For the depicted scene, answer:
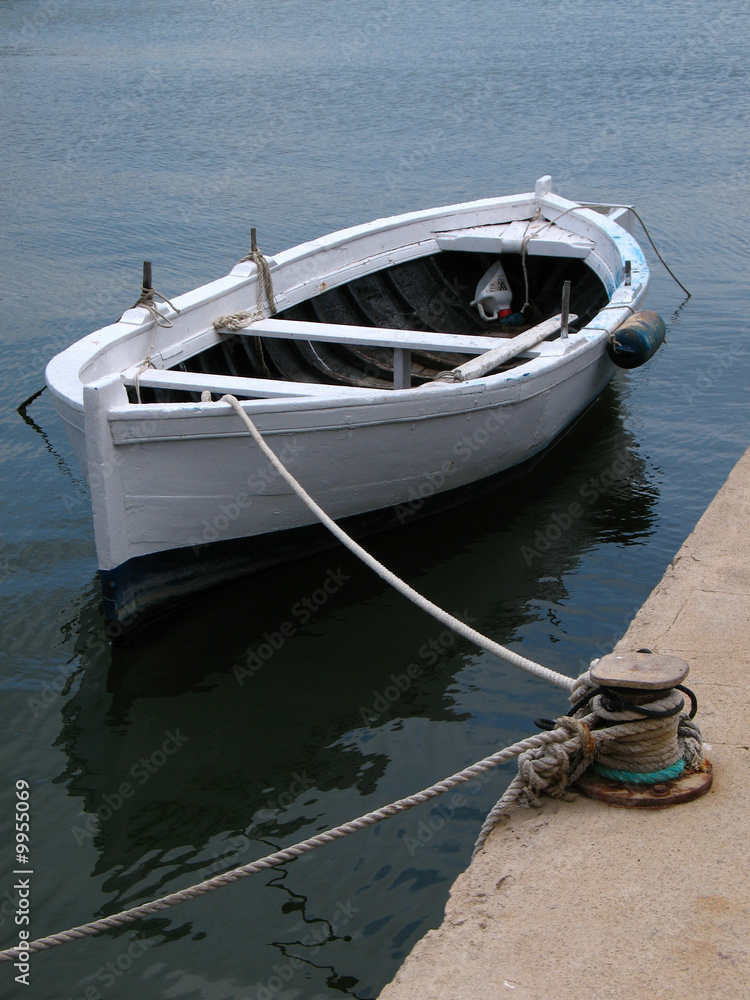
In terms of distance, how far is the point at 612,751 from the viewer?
3.02 meters

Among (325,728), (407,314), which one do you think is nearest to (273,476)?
(325,728)

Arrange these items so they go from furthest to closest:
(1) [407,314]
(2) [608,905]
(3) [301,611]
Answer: (1) [407,314], (3) [301,611], (2) [608,905]

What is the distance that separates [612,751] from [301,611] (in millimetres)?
2891

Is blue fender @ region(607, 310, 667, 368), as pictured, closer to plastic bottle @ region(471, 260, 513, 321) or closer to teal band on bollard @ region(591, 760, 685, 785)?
plastic bottle @ region(471, 260, 513, 321)

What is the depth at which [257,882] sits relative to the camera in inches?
149

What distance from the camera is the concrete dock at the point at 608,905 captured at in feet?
7.82

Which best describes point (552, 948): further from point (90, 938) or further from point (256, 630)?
point (256, 630)

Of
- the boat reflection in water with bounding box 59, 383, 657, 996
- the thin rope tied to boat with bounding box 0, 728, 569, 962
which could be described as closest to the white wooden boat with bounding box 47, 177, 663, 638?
the boat reflection in water with bounding box 59, 383, 657, 996

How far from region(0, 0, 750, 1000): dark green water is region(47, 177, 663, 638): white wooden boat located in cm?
50

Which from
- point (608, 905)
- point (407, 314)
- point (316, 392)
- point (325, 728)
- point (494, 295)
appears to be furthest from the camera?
point (494, 295)

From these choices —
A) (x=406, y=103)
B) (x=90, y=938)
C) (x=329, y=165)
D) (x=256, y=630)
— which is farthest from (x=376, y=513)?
(x=406, y=103)

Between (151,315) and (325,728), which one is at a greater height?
(151,315)

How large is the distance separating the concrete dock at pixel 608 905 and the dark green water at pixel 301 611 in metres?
0.85

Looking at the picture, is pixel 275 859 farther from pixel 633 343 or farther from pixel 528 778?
pixel 633 343
